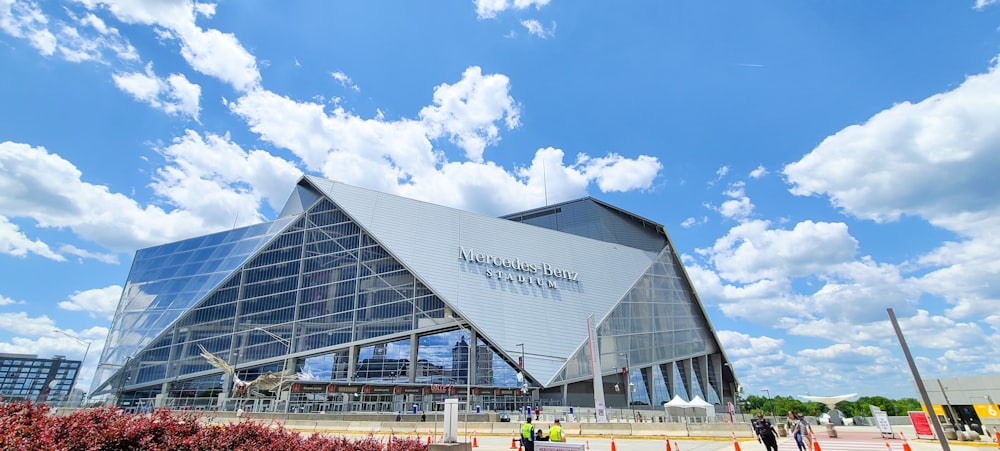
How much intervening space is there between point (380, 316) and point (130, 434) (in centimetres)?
5530

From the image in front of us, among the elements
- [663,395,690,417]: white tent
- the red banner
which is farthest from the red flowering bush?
[663,395,690,417]: white tent

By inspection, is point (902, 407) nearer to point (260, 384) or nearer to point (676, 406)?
point (676, 406)

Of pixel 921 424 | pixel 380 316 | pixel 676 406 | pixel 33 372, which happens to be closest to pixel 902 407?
pixel 676 406

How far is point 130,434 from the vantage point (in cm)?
991

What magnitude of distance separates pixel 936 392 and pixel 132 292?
331 ft

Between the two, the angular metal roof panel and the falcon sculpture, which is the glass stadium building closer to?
the angular metal roof panel

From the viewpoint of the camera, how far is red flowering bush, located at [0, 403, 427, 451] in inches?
343

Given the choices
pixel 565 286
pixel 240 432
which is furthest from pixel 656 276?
pixel 240 432

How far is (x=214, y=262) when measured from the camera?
7288cm

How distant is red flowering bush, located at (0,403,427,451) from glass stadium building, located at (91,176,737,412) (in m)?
47.6

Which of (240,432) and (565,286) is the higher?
(565,286)

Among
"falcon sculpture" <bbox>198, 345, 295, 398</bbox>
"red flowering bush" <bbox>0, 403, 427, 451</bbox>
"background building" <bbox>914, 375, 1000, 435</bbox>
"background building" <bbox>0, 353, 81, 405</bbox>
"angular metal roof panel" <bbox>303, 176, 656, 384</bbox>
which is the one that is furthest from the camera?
A: "background building" <bbox>0, 353, 81, 405</bbox>

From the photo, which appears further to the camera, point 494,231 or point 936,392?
point 494,231

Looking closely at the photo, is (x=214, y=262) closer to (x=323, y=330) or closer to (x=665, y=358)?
(x=323, y=330)
